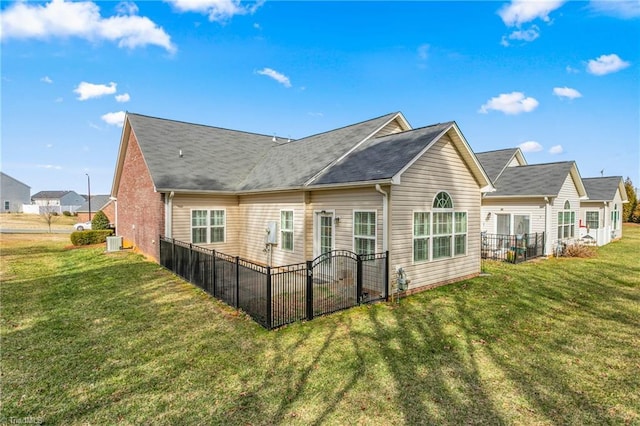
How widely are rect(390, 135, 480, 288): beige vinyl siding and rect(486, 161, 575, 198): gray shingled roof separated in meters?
6.65

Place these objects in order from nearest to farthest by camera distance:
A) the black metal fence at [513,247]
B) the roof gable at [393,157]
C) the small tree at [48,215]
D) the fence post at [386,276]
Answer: the fence post at [386,276] → the roof gable at [393,157] → the black metal fence at [513,247] → the small tree at [48,215]

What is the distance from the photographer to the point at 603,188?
76.8 ft

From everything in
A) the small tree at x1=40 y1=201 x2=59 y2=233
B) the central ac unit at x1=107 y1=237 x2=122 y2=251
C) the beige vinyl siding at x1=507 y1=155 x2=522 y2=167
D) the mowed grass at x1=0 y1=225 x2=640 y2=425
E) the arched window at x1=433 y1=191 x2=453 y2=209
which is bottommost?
the mowed grass at x1=0 y1=225 x2=640 y2=425

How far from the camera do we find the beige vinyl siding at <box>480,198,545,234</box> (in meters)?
16.0

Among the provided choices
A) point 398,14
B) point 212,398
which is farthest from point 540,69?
point 212,398

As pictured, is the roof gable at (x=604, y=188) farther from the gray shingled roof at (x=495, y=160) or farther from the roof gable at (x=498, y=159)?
the gray shingled roof at (x=495, y=160)

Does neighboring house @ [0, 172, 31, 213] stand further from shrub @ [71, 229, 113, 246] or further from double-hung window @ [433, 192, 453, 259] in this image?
double-hung window @ [433, 192, 453, 259]

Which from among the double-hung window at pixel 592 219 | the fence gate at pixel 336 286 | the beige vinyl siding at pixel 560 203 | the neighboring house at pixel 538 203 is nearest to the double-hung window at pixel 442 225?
the fence gate at pixel 336 286

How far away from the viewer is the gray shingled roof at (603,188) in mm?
22281

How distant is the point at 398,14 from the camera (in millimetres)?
15719

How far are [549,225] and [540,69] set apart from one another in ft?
29.7

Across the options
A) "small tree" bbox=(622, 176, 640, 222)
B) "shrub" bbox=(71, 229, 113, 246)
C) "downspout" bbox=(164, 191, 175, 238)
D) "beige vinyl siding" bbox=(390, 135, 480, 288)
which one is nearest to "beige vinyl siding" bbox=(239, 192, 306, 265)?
"downspout" bbox=(164, 191, 175, 238)

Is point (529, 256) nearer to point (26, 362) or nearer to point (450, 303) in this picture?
point (450, 303)

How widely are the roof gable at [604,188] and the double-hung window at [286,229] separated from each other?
22.9 metres
